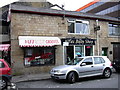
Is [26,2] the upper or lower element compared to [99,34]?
upper

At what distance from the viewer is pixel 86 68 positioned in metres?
8.89

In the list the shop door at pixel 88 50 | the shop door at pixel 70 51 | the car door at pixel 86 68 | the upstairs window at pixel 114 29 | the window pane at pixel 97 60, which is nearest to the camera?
the car door at pixel 86 68

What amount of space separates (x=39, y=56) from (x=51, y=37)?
6.40 feet

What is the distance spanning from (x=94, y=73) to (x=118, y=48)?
8561 millimetres

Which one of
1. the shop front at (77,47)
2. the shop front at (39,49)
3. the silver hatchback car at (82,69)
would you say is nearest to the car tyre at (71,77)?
the silver hatchback car at (82,69)

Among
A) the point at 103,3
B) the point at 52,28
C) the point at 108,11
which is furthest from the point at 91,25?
the point at 103,3

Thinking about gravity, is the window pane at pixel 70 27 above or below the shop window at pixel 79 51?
above

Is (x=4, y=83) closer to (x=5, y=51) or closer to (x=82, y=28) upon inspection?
(x=5, y=51)

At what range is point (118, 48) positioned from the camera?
1634cm

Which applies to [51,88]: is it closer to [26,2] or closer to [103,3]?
[26,2]

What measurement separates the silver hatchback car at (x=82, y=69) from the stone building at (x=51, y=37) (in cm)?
338

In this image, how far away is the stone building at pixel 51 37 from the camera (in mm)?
11242

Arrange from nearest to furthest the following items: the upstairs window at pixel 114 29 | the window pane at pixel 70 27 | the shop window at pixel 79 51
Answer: the window pane at pixel 70 27, the shop window at pixel 79 51, the upstairs window at pixel 114 29

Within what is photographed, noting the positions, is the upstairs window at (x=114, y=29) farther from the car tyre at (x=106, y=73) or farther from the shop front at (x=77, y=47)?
the car tyre at (x=106, y=73)
